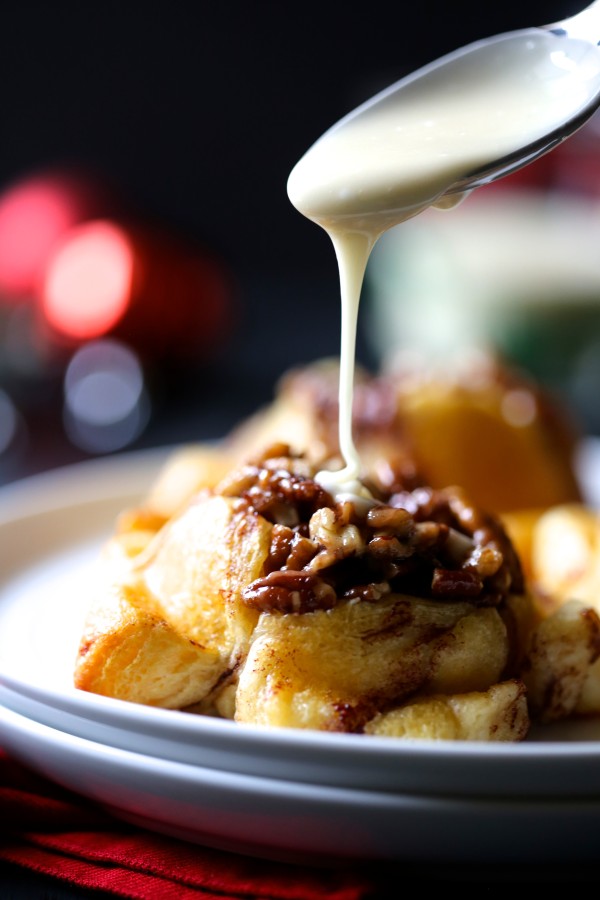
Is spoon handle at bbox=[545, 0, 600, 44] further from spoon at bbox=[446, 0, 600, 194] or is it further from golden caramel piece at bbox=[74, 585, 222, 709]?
golden caramel piece at bbox=[74, 585, 222, 709]

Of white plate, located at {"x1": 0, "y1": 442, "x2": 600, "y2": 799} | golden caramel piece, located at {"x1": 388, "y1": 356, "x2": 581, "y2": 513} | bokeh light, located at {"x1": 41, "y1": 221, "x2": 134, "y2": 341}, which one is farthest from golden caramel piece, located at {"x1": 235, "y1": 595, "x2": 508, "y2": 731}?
bokeh light, located at {"x1": 41, "y1": 221, "x2": 134, "y2": 341}

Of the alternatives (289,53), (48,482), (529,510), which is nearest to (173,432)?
(48,482)

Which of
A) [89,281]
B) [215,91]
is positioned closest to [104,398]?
[89,281]

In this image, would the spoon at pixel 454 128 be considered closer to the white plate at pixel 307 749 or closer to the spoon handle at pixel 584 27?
the spoon handle at pixel 584 27

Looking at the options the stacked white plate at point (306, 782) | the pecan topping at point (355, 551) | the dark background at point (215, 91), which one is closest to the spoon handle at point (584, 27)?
the pecan topping at point (355, 551)

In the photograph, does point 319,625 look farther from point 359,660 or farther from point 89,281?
point 89,281

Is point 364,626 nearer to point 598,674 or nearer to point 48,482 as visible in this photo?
point 598,674
